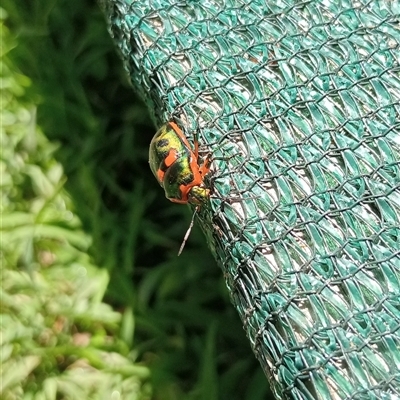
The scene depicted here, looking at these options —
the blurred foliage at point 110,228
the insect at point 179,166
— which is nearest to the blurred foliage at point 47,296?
the blurred foliage at point 110,228

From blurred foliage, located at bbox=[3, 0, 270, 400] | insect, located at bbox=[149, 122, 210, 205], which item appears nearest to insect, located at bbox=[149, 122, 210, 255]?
insect, located at bbox=[149, 122, 210, 205]

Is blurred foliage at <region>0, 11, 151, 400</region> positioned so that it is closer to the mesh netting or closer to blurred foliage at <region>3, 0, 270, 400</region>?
blurred foliage at <region>3, 0, 270, 400</region>

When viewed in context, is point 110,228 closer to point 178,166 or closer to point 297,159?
point 178,166

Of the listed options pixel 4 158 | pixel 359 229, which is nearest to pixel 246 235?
pixel 359 229

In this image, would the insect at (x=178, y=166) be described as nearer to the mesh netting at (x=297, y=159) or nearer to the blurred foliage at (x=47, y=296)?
the mesh netting at (x=297, y=159)

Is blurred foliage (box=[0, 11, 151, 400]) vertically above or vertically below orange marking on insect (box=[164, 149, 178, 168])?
below

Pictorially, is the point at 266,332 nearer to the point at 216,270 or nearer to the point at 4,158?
the point at 216,270
